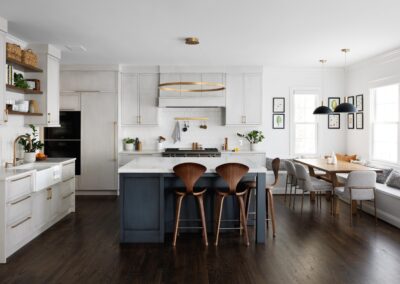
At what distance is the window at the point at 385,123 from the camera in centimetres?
617

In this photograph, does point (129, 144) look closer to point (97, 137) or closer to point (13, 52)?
point (97, 137)

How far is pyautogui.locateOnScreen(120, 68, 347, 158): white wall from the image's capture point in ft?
25.6

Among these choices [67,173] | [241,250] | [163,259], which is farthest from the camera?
[67,173]

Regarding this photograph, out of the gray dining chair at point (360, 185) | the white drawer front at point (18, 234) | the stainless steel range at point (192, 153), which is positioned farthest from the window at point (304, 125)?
the white drawer front at point (18, 234)

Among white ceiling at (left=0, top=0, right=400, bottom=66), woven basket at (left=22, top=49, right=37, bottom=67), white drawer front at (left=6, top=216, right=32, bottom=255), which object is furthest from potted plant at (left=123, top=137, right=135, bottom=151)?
white drawer front at (left=6, top=216, right=32, bottom=255)

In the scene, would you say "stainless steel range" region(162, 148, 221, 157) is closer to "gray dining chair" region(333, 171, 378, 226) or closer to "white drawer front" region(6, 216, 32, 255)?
"gray dining chair" region(333, 171, 378, 226)

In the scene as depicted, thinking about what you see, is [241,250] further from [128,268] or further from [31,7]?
[31,7]

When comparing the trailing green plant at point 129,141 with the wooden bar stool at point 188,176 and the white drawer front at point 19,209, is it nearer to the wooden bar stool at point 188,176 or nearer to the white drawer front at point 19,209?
the white drawer front at point 19,209

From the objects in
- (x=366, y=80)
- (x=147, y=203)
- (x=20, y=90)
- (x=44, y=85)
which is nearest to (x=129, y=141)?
(x=44, y=85)

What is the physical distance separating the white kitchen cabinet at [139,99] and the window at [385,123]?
14.5 ft

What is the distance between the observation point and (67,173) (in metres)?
5.56

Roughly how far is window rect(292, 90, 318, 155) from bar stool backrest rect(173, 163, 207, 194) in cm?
433

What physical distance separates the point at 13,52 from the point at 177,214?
10.0ft

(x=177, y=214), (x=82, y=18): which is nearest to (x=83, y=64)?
(x=82, y=18)
